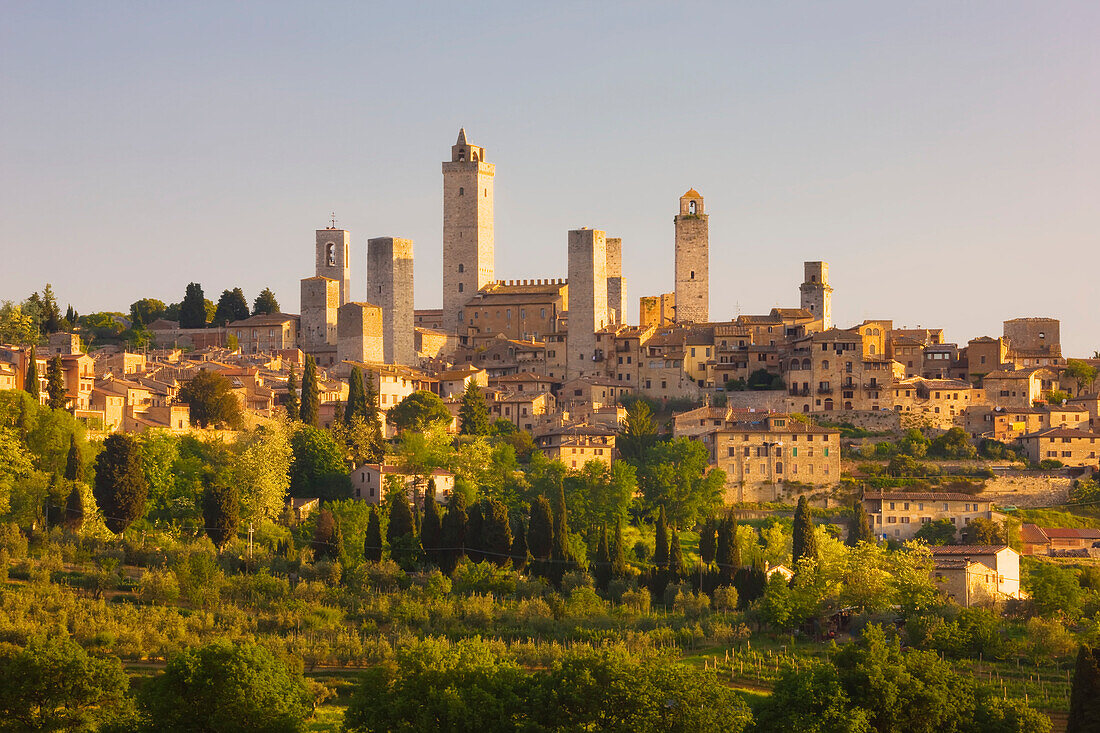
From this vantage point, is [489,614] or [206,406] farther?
[206,406]

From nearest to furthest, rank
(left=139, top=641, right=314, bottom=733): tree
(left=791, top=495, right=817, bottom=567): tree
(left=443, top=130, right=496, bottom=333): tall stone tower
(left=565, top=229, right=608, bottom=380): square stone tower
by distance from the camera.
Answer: (left=139, top=641, right=314, bottom=733): tree
(left=791, top=495, right=817, bottom=567): tree
(left=565, top=229, right=608, bottom=380): square stone tower
(left=443, top=130, right=496, bottom=333): tall stone tower

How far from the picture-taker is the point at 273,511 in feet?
188

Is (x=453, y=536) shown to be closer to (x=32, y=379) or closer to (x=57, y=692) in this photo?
(x=32, y=379)

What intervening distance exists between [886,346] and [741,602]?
1101 inches

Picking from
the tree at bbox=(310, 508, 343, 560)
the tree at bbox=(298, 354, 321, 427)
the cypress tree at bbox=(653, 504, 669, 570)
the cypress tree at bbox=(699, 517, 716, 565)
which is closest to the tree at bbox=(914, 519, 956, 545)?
the cypress tree at bbox=(699, 517, 716, 565)

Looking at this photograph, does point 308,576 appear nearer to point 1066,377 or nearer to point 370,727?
point 370,727

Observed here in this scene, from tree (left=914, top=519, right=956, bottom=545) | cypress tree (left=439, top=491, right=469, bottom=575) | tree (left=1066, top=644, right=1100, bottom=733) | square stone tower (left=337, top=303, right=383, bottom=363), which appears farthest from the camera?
square stone tower (left=337, top=303, right=383, bottom=363)

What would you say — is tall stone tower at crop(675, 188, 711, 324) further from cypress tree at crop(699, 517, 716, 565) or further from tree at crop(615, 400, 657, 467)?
cypress tree at crop(699, 517, 716, 565)

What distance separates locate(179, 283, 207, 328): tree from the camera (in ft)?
298

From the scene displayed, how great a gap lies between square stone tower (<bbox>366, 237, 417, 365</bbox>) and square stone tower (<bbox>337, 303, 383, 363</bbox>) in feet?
5.81

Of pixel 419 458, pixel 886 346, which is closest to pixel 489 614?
pixel 419 458

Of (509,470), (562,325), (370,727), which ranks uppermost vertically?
(562,325)

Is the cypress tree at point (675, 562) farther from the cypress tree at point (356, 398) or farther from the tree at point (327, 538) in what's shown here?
the cypress tree at point (356, 398)

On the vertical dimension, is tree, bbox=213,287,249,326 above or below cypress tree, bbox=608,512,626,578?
above
